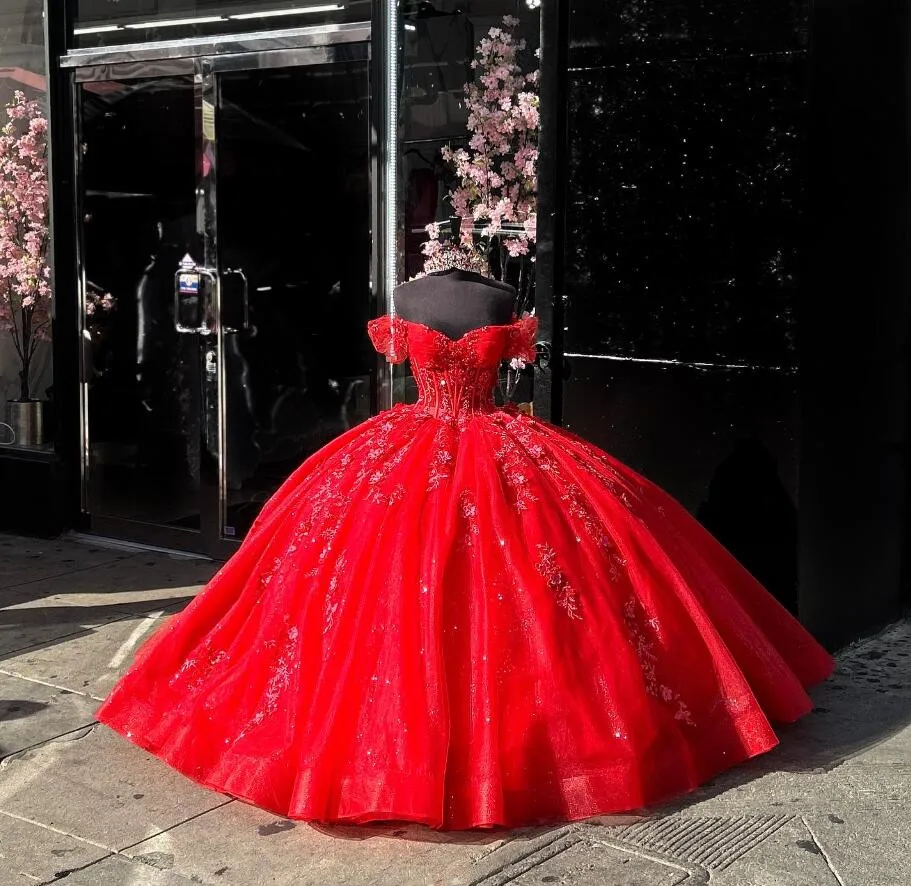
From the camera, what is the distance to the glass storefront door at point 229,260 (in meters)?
6.66

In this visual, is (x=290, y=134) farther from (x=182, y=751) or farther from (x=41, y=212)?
(x=182, y=751)

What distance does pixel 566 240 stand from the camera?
18.6ft

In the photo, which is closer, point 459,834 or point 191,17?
point 459,834

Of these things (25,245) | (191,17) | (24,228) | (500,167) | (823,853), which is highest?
(191,17)

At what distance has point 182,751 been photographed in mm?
3908

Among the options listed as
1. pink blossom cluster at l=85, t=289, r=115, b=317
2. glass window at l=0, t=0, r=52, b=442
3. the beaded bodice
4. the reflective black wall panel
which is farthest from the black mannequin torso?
glass window at l=0, t=0, r=52, b=442

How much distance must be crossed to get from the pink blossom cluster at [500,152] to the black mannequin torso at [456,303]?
59.4 inches

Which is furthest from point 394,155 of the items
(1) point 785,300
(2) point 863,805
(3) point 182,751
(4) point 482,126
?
(2) point 863,805

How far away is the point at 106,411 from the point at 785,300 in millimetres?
4383

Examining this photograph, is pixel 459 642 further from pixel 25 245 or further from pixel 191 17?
pixel 25 245

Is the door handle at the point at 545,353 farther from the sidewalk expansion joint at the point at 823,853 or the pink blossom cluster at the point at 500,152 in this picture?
the sidewalk expansion joint at the point at 823,853

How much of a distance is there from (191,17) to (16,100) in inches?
58.9

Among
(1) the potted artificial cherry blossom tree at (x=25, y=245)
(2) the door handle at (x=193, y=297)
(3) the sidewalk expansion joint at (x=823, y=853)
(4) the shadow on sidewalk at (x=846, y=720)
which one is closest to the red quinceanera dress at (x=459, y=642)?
(4) the shadow on sidewalk at (x=846, y=720)

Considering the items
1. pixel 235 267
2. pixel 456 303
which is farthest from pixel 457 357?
pixel 235 267
